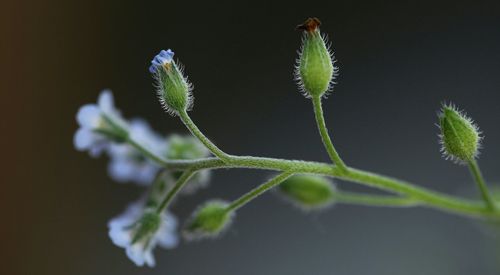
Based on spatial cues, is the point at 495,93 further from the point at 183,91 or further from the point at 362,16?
the point at 183,91

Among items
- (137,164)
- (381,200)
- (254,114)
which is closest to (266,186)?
(381,200)

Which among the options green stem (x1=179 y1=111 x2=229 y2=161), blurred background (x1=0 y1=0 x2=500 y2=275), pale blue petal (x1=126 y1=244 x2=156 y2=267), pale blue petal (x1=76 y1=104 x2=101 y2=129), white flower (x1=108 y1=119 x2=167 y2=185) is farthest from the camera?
blurred background (x1=0 y1=0 x2=500 y2=275)

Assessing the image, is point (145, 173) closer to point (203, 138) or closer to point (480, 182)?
point (203, 138)

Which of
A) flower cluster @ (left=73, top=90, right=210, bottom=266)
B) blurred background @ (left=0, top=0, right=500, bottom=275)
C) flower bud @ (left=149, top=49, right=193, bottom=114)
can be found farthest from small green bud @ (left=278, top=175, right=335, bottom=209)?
blurred background @ (left=0, top=0, right=500, bottom=275)

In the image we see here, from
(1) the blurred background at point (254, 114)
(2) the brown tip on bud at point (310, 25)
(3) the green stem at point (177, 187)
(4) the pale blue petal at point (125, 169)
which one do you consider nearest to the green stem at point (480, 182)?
(2) the brown tip on bud at point (310, 25)

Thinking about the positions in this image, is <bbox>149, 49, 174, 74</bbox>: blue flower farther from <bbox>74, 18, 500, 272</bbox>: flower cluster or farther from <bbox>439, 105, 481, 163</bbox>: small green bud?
<bbox>439, 105, 481, 163</bbox>: small green bud

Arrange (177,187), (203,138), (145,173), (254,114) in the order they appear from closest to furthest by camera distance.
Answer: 1. (203,138)
2. (177,187)
3. (145,173)
4. (254,114)
